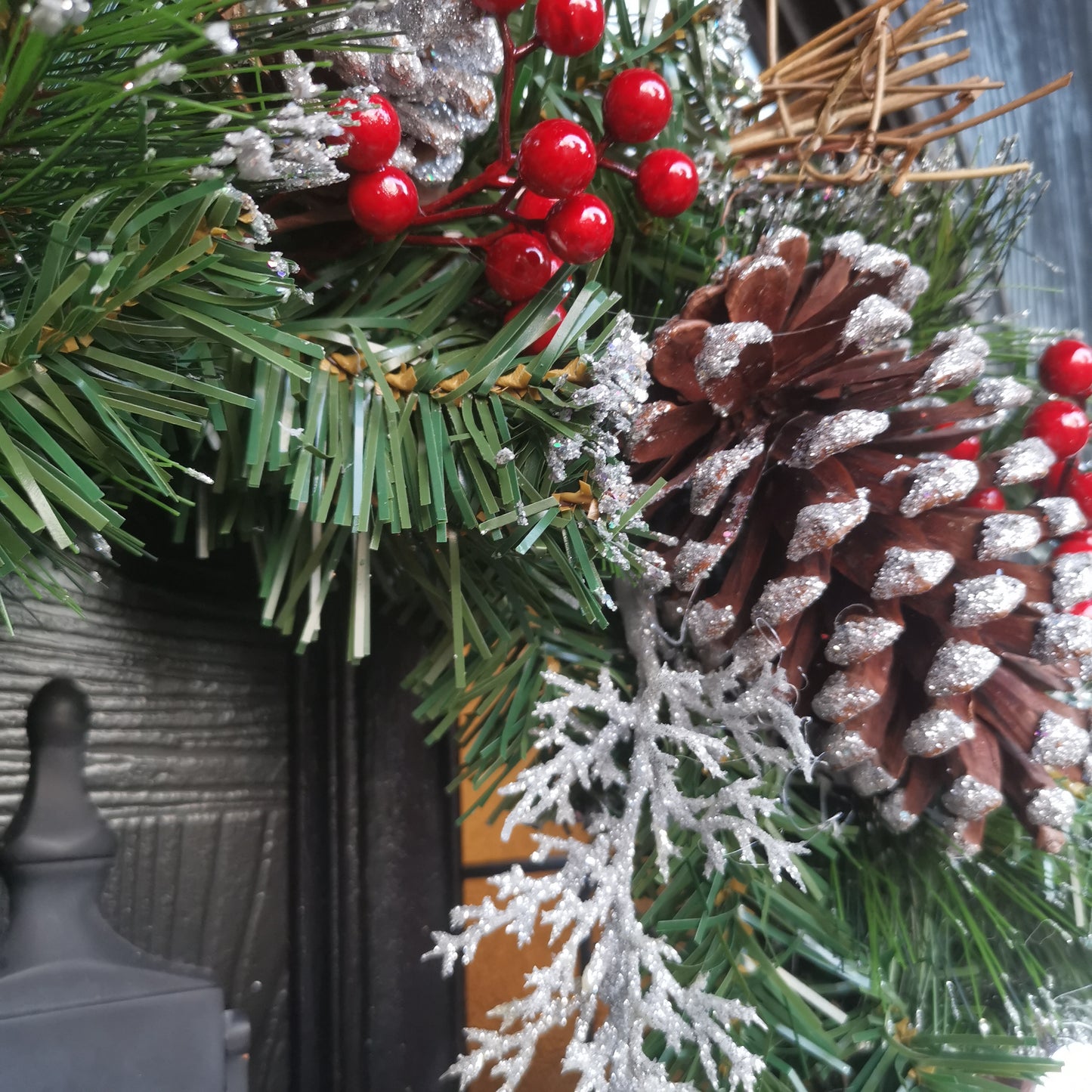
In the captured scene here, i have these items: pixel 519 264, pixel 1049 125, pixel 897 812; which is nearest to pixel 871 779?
pixel 897 812

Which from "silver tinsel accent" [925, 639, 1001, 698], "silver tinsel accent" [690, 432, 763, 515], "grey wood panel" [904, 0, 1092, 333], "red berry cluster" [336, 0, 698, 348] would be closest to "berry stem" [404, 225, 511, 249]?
"red berry cluster" [336, 0, 698, 348]

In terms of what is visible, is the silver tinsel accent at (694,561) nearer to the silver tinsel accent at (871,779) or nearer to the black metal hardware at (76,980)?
the silver tinsel accent at (871,779)

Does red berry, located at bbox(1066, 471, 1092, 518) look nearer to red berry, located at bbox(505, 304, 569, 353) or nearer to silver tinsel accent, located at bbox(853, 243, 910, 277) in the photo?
silver tinsel accent, located at bbox(853, 243, 910, 277)

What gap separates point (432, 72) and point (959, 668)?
267 millimetres

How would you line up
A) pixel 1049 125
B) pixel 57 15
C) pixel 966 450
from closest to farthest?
pixel 57 15, pixel 966 450, pixel 1049 125

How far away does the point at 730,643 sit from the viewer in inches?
12.5

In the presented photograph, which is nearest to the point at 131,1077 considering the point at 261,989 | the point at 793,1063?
the point at 261,989

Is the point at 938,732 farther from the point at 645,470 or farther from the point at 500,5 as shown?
the point at 500,5

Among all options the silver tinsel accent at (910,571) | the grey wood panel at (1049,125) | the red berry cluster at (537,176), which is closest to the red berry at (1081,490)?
the silver tinsel accent at (910,571)

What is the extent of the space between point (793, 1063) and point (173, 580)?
1.05 ft

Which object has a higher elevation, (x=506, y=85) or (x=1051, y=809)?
(x=506, y=85)

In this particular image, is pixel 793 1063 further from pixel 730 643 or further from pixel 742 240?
pixel 742 240

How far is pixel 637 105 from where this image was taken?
0.28m

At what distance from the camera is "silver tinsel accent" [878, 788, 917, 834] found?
0.32m
